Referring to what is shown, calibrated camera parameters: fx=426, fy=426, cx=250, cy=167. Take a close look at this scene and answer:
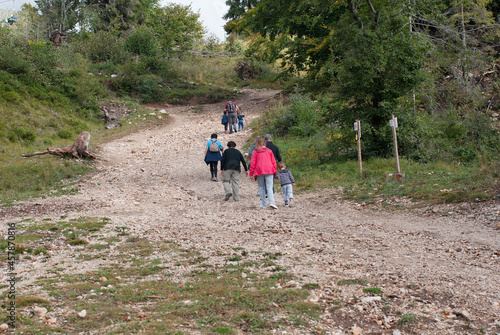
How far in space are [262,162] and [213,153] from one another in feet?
13.5

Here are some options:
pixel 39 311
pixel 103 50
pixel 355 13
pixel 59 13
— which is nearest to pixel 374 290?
pixel 39 311

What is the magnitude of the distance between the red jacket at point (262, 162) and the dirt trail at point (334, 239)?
1004 millimetres

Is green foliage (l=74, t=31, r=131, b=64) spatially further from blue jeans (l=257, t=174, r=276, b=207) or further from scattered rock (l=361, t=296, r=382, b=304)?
scattered rock (l=361, t=296, r=382, b=304)

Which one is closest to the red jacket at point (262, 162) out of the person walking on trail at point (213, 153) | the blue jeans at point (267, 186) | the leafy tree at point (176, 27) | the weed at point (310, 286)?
the blue jeans at point (267, 186)

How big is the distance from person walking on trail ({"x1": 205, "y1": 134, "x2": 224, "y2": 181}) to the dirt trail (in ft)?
1.64

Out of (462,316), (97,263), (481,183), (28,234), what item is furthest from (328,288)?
(481,183)

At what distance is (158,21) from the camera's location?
50281 mm

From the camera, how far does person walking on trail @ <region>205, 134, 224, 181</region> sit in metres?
14.7

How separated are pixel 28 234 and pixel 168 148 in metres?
13.3

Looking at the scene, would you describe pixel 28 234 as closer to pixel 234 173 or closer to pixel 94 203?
pixel 94 203

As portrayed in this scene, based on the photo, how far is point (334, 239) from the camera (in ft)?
25.7

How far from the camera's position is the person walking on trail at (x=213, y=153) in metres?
14.7

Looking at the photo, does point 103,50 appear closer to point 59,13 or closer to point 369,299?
point 59,13

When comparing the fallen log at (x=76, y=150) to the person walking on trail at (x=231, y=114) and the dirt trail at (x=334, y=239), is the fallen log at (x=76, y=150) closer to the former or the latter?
the dirt trail at (x=334, y=239)
